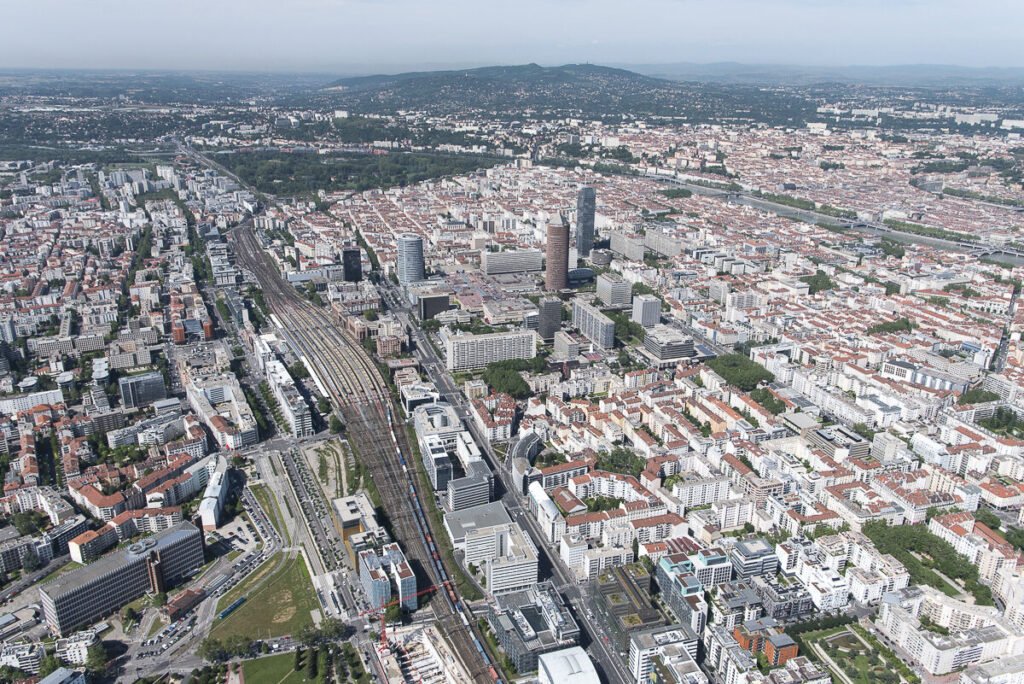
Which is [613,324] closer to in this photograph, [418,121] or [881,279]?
[881,279]

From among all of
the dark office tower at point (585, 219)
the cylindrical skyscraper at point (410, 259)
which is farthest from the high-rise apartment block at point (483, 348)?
the dark office tower at point (585, 219)

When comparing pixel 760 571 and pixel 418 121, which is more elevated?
pixel 418 121

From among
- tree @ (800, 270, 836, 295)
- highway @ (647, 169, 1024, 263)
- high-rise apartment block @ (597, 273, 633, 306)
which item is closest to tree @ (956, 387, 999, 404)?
tree @ (800, 270, 836, 295)

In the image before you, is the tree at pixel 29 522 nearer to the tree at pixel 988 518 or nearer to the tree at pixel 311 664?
the tree at pixel 311 664

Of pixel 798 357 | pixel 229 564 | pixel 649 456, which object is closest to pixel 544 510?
pixel 649 456

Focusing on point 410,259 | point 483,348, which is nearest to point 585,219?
point 410,259

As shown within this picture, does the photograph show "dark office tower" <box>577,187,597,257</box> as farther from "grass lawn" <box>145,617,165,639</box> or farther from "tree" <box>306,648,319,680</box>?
"grass lawn" <box>145,617,165,639</box>

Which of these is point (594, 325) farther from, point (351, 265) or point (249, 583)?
point (249, 583)
